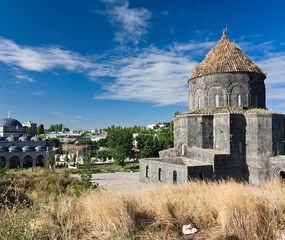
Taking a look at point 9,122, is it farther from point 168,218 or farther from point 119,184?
point 168,218

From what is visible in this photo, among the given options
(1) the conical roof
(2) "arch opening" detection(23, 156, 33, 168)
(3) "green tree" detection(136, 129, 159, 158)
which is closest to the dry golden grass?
(1) the conical roof

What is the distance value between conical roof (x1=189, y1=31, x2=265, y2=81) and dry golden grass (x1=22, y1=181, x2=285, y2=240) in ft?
56.6

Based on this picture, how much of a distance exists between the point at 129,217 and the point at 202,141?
1604 cm

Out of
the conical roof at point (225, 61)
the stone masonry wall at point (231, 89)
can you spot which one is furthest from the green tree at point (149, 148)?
the conical roof at point (225, 61)

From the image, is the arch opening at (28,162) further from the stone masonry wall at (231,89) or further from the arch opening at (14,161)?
the stone masonry wall at (231,89)

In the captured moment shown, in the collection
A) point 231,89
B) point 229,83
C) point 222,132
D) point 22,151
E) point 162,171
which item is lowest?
point 162,171

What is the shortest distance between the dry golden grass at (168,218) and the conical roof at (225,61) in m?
17.3

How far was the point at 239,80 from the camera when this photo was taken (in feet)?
67.3

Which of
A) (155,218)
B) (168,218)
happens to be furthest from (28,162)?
(168,218)

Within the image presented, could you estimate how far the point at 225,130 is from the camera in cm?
1855

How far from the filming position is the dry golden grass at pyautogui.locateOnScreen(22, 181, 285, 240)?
4.22m

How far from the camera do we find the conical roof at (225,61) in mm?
20734

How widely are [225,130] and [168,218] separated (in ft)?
50.0

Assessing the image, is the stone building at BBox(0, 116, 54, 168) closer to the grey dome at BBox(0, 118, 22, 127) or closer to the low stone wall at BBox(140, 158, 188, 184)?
the grey dome at BBox(0, 118, 22, 127)
